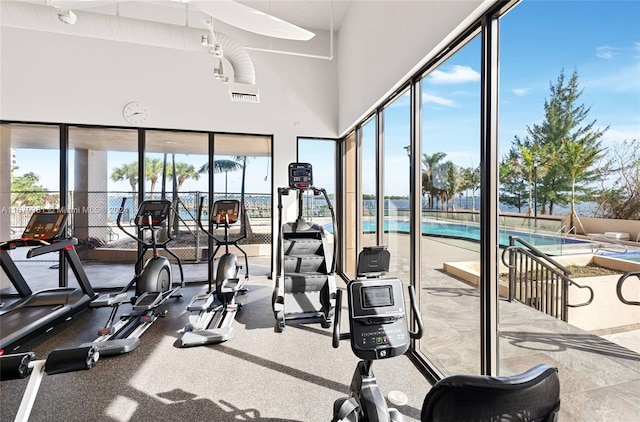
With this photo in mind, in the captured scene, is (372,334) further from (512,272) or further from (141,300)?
(141,300)

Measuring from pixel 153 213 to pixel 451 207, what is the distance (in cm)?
379

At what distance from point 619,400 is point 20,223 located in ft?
22.7

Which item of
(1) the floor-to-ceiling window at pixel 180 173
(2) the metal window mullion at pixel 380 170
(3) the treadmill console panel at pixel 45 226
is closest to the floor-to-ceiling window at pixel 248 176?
(1) the floor-to-ceiling window at pixel 180 173

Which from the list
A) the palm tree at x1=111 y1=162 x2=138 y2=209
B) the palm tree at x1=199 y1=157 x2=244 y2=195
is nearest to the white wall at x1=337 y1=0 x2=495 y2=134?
the palm tree at x1=199 y1=157 x2=244 y2=195

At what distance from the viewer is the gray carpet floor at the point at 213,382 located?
211 cm

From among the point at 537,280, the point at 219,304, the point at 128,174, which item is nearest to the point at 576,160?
the point at 537,280

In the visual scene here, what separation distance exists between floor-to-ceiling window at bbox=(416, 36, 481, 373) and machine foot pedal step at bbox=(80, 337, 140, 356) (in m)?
2.78

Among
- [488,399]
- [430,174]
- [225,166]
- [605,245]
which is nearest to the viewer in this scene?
[488,399]

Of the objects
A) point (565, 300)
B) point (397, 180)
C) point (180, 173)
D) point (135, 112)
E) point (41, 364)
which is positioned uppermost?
point (135, 112)

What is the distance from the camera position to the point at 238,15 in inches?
97.1

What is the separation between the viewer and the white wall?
7.07ft

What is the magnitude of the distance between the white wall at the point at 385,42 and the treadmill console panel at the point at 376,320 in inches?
71.2

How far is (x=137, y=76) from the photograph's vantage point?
15.9 feet

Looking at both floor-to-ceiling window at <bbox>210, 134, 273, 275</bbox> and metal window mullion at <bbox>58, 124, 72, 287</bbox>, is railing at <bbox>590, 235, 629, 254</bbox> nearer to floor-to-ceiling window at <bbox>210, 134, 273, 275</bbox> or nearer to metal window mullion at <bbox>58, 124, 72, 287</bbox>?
floor-to-ceiling window at <bbox>210, 134, 273, 275</bbox>
